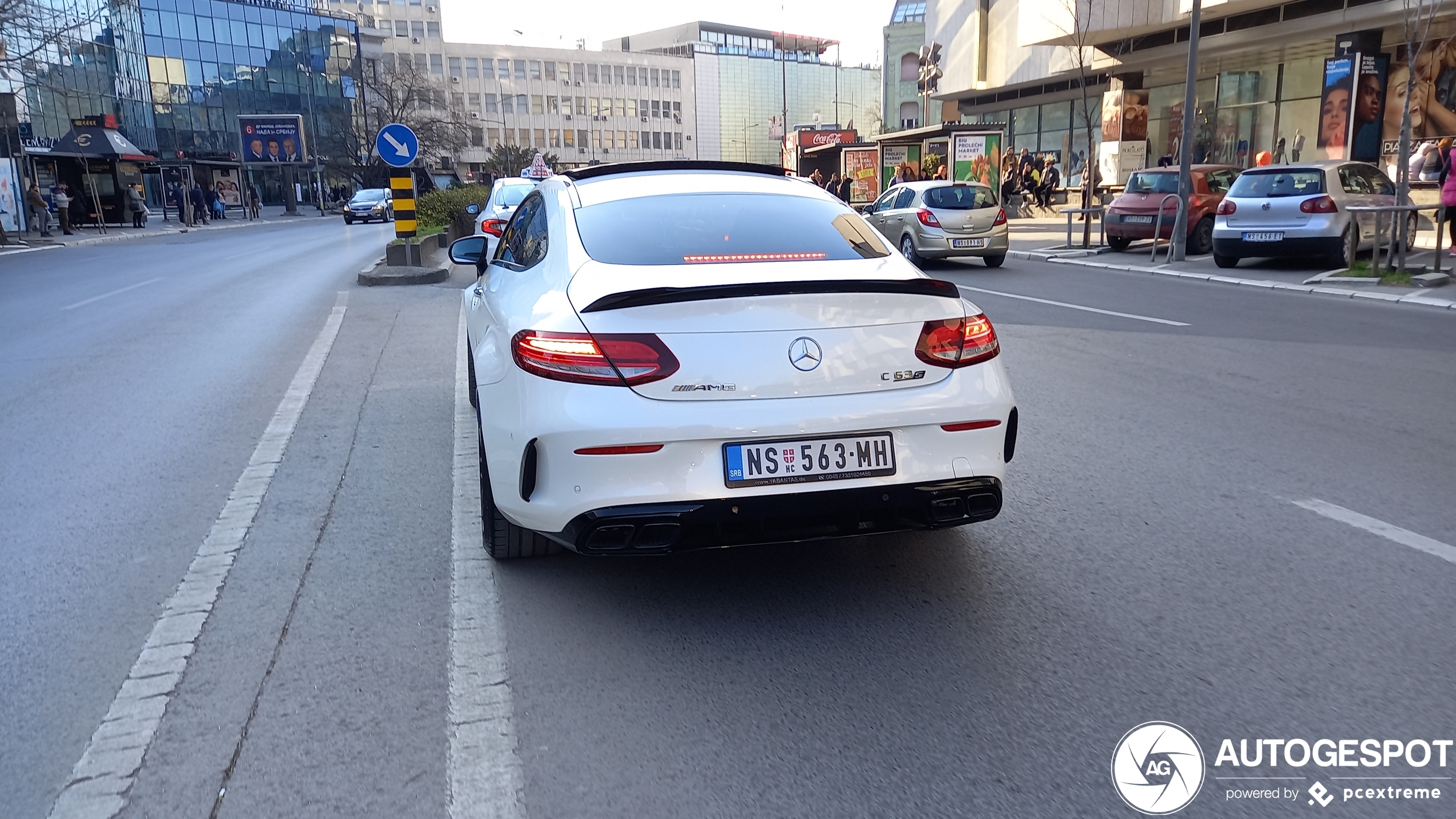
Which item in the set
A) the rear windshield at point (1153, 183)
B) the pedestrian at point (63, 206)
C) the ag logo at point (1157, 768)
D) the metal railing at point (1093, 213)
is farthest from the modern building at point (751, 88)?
the ag logo at point (1157, 768)

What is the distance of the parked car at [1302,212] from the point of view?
48.5 feet

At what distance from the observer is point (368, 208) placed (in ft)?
143

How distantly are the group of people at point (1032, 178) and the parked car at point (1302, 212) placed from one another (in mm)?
15422

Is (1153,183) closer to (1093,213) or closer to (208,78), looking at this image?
(1093,213)

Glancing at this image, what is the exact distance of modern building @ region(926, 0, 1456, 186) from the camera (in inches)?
921

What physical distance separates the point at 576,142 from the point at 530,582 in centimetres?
11582

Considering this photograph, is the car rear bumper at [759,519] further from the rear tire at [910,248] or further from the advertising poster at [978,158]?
the advertising poster at [978,158]

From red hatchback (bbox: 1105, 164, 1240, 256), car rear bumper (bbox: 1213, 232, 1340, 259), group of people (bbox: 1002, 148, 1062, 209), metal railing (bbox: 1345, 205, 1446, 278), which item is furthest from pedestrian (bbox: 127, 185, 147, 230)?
metal railing (bbox: 1345, 205, 1446, 278)

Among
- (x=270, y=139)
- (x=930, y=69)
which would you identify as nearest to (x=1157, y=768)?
(x=930, y=69)

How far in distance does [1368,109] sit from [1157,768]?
2644 cm

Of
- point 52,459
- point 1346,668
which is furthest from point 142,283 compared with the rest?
point 1346,668

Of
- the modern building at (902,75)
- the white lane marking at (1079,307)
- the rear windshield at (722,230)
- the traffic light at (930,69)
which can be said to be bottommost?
the white lane marking at (1079,307)

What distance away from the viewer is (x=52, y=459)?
573 centimetres

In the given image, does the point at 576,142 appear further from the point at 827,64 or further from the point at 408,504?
the point at 408,504
